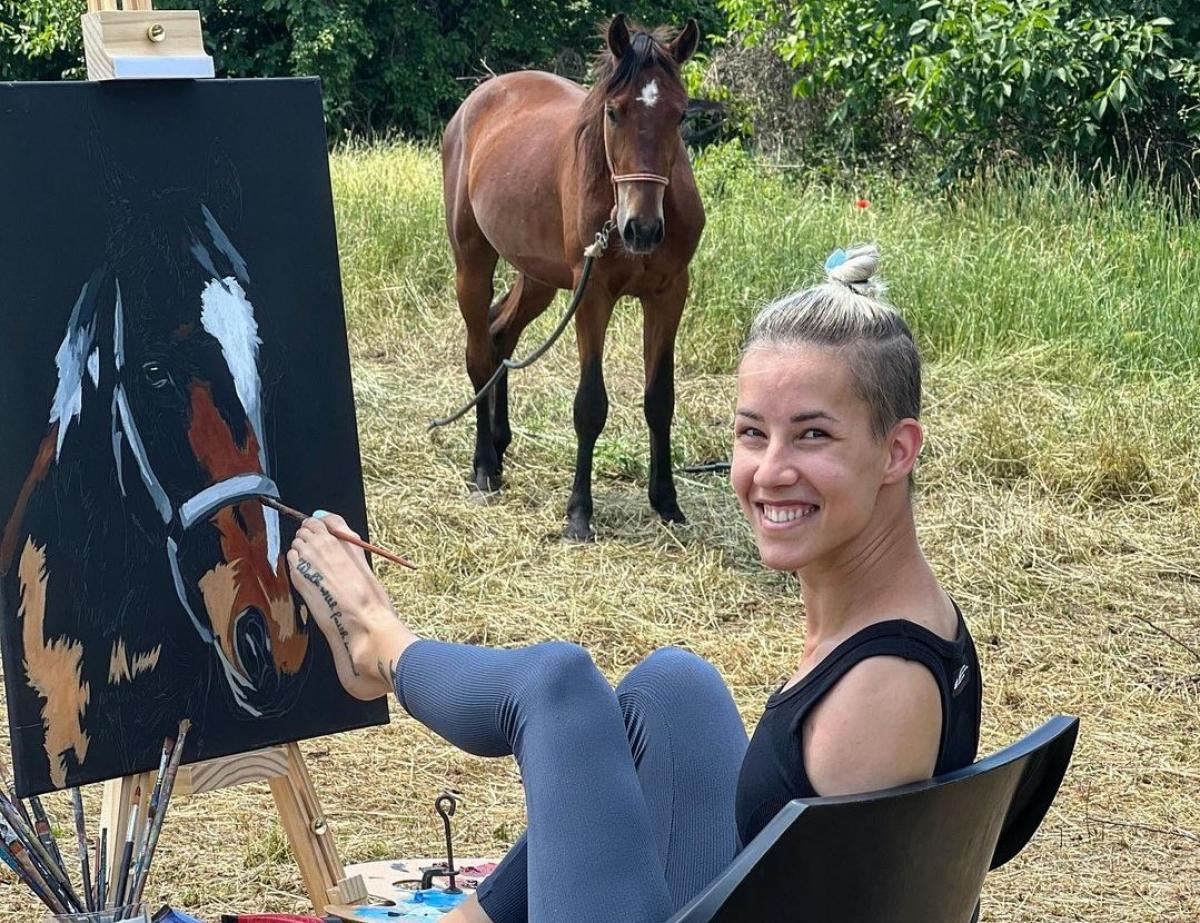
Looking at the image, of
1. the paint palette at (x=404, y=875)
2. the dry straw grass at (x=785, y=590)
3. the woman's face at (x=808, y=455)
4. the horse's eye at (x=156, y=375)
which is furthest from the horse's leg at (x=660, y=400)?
the woman's face at (x=808, y=455)

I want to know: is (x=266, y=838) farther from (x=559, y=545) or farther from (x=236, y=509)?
(x=559, y=545)

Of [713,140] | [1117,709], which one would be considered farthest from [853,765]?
[713,140]

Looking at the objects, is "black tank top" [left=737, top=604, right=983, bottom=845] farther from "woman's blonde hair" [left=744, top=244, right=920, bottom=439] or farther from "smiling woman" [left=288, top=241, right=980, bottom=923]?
"woman's blonde hair" [left=744, top=244, right=920, bottom=439]

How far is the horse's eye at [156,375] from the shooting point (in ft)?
8.34

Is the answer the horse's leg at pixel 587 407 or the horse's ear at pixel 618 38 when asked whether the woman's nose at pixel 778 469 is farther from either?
the horse's leg at pixel 587 407

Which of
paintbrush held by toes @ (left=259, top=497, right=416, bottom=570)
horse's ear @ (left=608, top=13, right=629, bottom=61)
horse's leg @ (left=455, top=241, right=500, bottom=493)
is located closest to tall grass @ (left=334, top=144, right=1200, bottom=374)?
horse's leg @ (left=455, top=241, right=500, bottom=493)

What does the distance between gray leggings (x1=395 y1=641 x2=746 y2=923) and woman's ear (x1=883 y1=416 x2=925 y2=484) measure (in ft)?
1.57

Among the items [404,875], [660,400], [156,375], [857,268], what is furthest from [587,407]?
[857,268]

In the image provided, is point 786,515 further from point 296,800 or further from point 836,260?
point 296,800

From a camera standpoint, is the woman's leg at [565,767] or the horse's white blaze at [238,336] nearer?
the woman's leg at [565,767]

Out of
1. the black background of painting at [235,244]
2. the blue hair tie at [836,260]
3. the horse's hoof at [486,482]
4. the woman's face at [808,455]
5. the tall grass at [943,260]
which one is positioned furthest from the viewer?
the tall grass at [943,260]

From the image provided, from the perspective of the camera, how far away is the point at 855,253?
1.85 m

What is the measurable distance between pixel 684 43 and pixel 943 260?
9.35 ft

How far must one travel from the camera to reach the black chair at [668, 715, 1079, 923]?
60.4 inches
